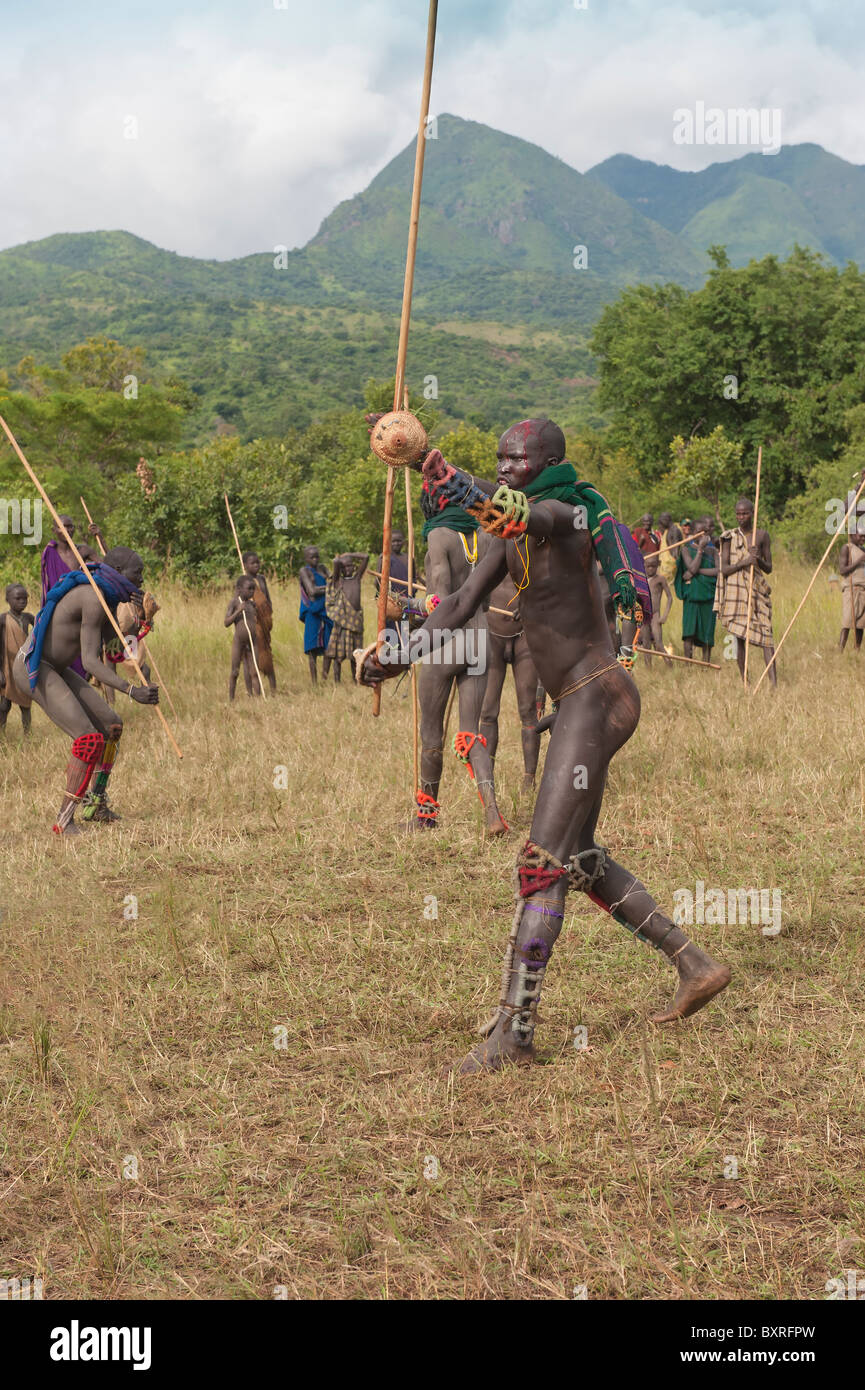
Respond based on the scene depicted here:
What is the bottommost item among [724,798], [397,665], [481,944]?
[481,944]

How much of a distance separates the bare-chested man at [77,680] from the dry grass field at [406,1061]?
0.39 metres

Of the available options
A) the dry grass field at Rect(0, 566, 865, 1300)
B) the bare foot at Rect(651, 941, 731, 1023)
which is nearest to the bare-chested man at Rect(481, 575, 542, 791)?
the dry grass field at Rect(0, 566, 865, 1300)

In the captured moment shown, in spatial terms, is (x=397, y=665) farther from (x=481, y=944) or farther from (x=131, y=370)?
(x=131, y=370)

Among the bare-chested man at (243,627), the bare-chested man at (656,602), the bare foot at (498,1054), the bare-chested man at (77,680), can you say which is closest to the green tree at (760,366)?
the bare-chested man at (656,602)

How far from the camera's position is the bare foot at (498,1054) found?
420cm

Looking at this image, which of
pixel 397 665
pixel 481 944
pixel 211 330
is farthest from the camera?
pixel 211 330

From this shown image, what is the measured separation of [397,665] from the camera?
4.96m

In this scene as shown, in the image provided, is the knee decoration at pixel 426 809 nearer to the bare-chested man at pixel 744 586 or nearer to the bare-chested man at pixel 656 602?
the bare-chested man at pixel 744 586

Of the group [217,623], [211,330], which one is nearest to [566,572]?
[217,623]

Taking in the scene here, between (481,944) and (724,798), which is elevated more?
(724,798)

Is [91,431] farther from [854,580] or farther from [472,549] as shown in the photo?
[472,549]

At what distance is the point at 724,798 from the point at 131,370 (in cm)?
4984

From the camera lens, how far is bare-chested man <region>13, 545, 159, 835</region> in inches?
312
